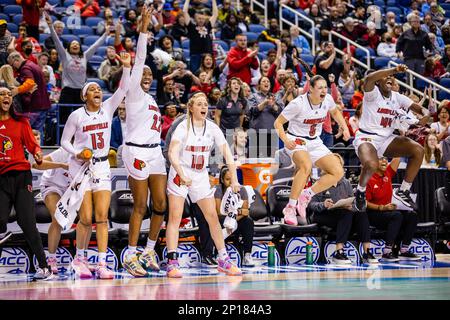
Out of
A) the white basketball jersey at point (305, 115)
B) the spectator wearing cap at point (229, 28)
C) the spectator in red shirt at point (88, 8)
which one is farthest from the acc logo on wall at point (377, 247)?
the spectator in red shirt at point (88, 8)

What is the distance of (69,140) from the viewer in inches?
471

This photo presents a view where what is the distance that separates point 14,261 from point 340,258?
15.8 ft

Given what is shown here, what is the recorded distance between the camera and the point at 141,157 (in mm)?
12195

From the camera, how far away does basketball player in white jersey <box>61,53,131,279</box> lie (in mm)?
11836

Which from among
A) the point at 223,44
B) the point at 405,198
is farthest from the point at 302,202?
the point at 223,44

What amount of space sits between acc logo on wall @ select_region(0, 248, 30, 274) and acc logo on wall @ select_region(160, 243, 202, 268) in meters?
2.02

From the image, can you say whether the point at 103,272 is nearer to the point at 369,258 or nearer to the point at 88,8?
the point at 369,258

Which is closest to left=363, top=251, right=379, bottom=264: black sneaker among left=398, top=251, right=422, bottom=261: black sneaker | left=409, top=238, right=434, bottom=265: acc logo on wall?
left=398, top=251, right=422, bottom=261: black sneaker

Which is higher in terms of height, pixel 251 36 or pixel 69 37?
pixel 251 36

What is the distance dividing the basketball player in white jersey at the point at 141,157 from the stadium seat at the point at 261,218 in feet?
7.17

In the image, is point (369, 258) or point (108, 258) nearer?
point (108, 258)

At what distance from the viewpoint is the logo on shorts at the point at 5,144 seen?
38.6 ft

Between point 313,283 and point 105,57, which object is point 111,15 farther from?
point 313,283

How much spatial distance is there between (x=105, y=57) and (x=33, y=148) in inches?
304
